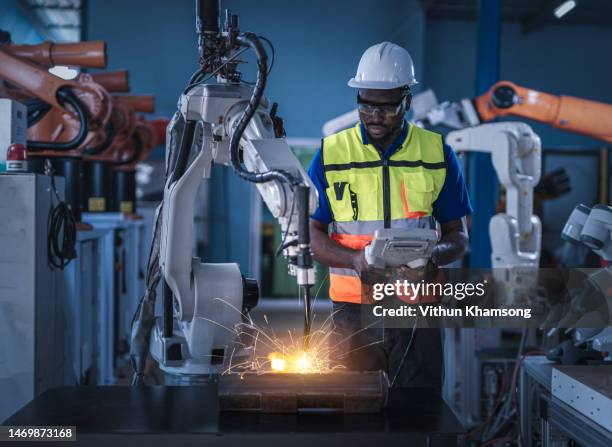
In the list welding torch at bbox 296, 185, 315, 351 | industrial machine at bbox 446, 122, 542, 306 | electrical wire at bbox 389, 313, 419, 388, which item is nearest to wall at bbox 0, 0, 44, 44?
industrial machine at bbox 446, 122, 542, 306

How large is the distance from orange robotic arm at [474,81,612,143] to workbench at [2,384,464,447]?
3136 millimetres

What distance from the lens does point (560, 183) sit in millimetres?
8133

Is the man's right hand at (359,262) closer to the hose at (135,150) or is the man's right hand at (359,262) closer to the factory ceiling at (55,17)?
the hose at (135,150)

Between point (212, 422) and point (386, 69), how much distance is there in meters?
1.60

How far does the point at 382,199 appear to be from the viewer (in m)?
2.89

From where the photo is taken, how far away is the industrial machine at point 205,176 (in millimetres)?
2012

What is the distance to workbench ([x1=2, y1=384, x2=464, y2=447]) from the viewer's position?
1724mm

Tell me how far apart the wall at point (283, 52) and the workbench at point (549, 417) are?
762 centimetres

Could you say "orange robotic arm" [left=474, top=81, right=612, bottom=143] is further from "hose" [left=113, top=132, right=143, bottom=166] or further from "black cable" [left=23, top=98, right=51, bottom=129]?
"hose" [left=113, top=132, right=143, bottom=166]

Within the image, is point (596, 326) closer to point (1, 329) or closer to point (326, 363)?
point (326, 363)

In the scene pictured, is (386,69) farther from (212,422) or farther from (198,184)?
(212,422)

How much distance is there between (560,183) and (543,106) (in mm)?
3356

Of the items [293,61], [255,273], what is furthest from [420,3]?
[255,273]

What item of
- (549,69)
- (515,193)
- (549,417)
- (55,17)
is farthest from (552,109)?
(549,69)
